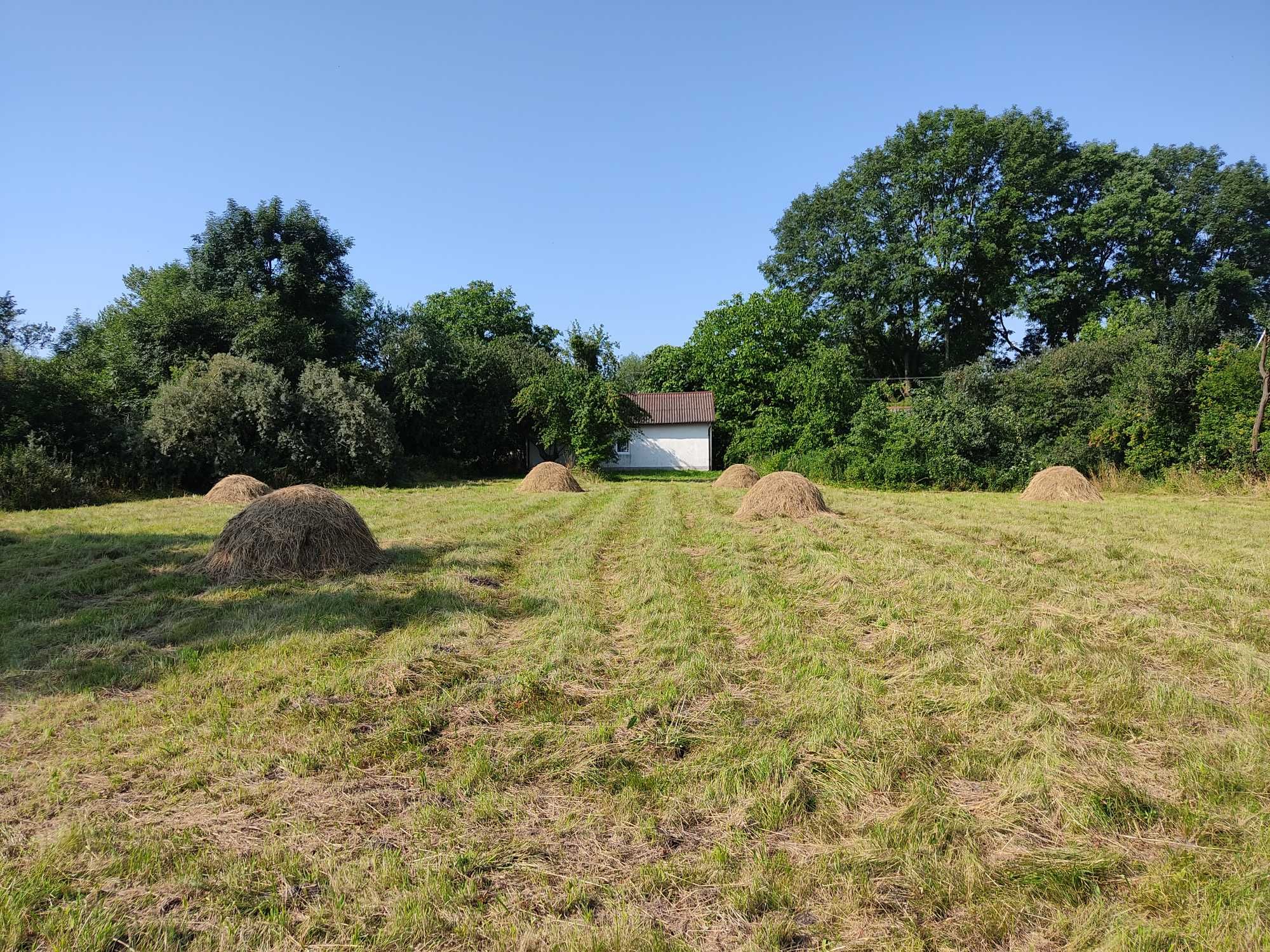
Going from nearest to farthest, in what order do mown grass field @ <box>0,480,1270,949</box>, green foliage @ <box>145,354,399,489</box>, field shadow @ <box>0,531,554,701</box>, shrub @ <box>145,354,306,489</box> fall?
1. mown grass field @ <box>0,480,1270,949</box>
2. field shadow @ <box>0,531,554,701</box>
3. shrub @ <box>145,354,306,489</box>
4. green foliage @ <box>145,354,399,489</box>

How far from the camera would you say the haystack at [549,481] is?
17844mm

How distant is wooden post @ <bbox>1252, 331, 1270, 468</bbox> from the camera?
53.1 ft

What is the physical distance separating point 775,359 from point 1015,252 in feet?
46.6

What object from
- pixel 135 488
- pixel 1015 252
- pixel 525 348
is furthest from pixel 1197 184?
pixel 135 488

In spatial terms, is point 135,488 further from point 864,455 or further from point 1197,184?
point 1197,184

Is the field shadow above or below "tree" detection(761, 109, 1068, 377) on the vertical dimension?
below

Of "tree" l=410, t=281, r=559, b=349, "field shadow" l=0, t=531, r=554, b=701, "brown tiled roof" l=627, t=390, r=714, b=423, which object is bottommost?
"field shadow" l=0, t=531, r=554, b=701

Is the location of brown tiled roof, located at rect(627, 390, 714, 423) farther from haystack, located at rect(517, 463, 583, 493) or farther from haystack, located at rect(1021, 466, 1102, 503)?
haystack, located at rect(1021, 466, 1102, 503)

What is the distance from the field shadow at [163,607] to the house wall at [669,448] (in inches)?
1000

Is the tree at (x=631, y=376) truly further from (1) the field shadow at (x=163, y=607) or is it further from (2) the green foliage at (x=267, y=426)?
(1) the field shadow at (x=163, y=607)

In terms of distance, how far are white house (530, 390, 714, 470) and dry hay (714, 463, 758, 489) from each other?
13600mm

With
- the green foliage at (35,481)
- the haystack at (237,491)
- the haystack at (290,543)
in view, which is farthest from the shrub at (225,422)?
the haystack at (290,543)

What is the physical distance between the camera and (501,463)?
92.9ft

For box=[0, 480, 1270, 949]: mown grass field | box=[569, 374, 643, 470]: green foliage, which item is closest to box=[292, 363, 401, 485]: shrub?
box=[569, 374, 643, 470]: green foliage
